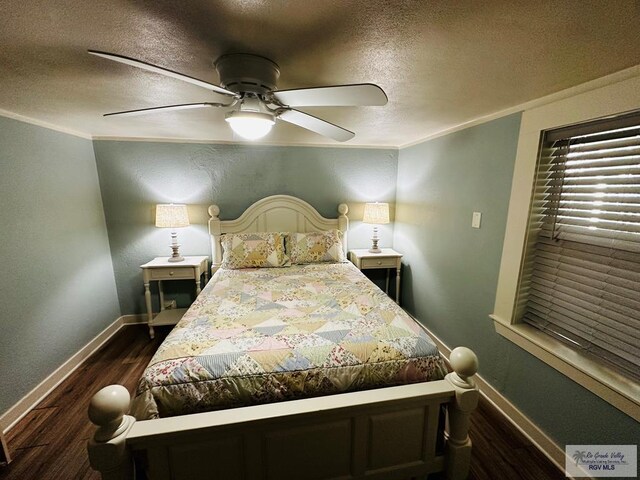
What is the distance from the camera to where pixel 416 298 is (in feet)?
9.74

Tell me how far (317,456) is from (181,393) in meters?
0.63

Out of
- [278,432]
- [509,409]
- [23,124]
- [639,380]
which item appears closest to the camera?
[278,432]

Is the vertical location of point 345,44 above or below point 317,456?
above

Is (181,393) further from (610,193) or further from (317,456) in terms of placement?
(610,193)

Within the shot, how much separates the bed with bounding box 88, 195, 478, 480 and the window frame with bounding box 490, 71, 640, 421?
64 centimetres

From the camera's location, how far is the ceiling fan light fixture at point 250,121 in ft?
3.88

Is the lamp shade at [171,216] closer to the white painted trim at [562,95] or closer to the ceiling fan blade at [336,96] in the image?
the ceiling fan blade at [336,96]

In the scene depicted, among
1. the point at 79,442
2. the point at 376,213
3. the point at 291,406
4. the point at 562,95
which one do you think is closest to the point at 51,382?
the point at 79,442

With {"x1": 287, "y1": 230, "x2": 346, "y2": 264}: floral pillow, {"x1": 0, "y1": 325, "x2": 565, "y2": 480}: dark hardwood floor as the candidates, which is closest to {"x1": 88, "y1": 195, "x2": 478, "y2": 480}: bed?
{"x1": 0, "y1": 325, "x2": 565, "y2": 480}: dark hardwood floor

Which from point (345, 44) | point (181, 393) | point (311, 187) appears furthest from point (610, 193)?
point (311, 187)

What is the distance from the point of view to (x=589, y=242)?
1377mm

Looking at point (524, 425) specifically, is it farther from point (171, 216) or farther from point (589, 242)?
point (171, 216)

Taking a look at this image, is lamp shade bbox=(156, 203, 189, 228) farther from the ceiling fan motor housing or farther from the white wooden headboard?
the ceiling fan motor housing

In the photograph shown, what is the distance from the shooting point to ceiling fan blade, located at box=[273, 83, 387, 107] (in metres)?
0.99
